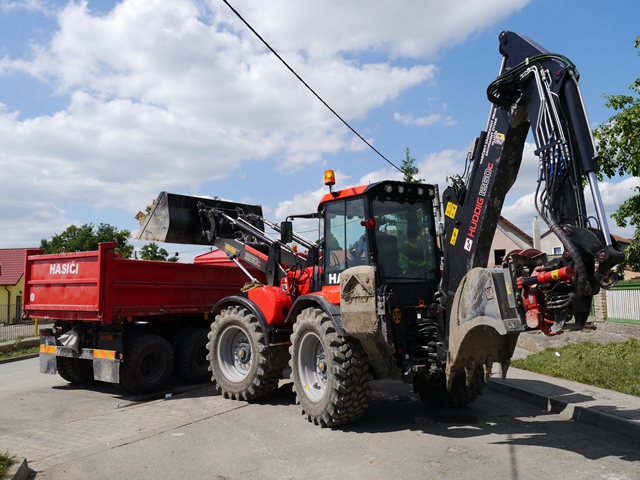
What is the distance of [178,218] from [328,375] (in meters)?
5.02

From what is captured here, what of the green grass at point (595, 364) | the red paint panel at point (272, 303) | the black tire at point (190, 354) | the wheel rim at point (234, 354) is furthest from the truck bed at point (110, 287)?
the green grass at point (595, 364)

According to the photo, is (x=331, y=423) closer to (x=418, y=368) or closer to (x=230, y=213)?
(x=418, y=368)

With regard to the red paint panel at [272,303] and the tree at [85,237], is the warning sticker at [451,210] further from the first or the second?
the tree at [85,237]

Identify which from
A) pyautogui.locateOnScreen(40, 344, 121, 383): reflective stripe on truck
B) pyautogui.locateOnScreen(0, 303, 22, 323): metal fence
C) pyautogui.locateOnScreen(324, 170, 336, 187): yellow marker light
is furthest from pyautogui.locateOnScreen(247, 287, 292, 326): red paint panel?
pyautogui.locateOnScreen(0, 303, 22, 323): metal fence

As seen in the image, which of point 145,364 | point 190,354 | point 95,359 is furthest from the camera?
point 190,354

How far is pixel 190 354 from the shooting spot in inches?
404

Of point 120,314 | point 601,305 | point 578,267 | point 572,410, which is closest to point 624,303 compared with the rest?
point 601,305

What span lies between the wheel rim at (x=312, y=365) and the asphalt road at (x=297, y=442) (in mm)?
435

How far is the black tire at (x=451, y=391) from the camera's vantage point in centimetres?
754

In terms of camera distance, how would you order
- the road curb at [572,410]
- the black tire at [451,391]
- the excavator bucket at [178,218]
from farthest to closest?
the excavator bucket at [178,218] < the black tire at [451,391] < the road curb at [572,410]

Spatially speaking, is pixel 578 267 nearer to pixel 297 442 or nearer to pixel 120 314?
pixel 297 442

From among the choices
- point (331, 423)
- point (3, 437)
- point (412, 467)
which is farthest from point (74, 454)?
point (412, 467)

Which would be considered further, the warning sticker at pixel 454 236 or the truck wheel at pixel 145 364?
the truck wheel at pixel 145 364

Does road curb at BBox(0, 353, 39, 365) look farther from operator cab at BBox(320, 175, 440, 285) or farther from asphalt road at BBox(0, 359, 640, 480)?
operator cab at BBox(320, 175, 440, 285)
